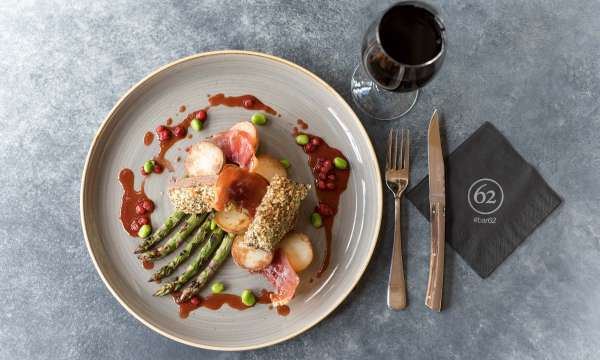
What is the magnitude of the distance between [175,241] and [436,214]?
1.93 meters

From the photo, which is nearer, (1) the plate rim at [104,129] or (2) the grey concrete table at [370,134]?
(1) the plate rim at [104,129]

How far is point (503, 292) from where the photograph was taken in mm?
3652

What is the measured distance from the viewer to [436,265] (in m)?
3.57

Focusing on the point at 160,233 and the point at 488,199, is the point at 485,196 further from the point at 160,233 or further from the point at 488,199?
the point at 160,233

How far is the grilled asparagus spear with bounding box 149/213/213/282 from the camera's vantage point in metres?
3.50

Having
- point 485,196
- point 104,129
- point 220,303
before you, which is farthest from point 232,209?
point 485,196

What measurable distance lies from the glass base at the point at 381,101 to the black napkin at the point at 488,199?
20.4 inches

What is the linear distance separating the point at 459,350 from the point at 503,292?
0.55m

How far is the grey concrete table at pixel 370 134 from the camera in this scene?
3627mm

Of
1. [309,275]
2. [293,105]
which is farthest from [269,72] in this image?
[309,275]

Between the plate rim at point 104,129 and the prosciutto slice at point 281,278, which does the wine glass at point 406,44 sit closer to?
the plate rim at point 104,129

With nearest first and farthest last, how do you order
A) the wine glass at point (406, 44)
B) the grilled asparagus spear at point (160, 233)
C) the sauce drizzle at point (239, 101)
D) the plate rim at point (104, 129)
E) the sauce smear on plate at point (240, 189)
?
the wine glass at point (406, 44)
the sauce smear on plate at point (240, 189)
the plate rim at point (104, 129)
the grilled asparagus spear at point (160, 233)
the sauce drizzle at point (239, 101)

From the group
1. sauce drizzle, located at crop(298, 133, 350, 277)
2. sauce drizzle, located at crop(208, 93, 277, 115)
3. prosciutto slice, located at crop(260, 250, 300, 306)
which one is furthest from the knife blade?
sauce drizzle, located at crop(208, 93, 277, 115)

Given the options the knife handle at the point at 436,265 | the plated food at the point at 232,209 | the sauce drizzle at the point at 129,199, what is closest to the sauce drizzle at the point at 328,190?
the plated food at the point at 232,209
